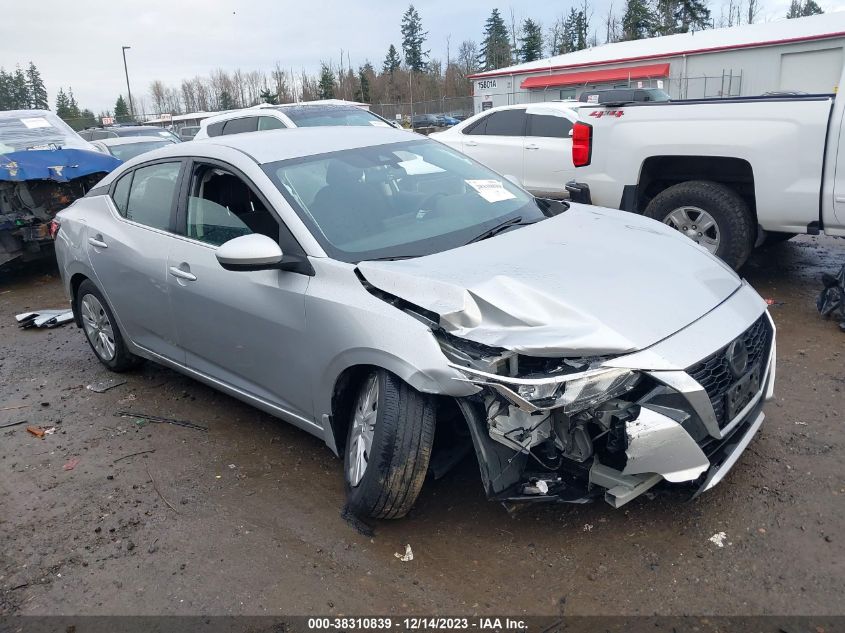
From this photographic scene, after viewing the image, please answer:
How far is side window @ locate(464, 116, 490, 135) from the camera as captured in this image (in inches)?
409

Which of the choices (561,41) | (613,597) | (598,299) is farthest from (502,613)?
(561,41)

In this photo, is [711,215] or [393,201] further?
[711,215]

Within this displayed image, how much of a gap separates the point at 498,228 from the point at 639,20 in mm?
60487

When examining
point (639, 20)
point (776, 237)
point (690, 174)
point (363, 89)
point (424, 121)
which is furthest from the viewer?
point (363, 89)

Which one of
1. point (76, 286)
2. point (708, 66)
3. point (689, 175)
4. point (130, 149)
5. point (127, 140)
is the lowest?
point (76, 286)

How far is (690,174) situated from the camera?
636 cm

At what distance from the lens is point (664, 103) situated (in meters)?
6.23

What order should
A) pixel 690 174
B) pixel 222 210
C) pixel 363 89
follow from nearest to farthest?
pixel 222 210 → pixel 690 174 → pixel 363 89

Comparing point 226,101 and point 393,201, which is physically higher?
point 226,101

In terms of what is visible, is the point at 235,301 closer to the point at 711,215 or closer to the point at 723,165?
the point at 711,215

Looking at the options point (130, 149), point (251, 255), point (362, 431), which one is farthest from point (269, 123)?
point (362, 431)

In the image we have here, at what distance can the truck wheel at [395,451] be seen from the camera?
289cm

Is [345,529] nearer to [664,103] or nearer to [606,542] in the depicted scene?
[606,542]

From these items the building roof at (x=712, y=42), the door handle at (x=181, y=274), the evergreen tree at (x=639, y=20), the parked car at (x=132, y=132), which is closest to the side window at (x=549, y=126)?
the door handle at (x=181, y=274)
